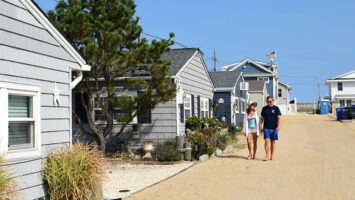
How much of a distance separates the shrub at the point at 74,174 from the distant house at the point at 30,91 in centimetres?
23

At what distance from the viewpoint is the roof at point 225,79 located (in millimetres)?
27994

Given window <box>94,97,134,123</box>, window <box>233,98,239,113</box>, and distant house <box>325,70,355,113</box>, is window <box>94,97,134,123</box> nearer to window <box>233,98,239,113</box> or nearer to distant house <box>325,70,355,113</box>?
window <box>233,98,239,113</box>

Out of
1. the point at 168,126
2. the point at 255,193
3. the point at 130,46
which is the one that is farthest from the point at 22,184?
the point at 168,126

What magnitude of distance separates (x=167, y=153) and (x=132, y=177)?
134 inches

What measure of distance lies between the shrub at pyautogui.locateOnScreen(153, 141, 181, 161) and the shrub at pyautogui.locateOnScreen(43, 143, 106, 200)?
6880mm

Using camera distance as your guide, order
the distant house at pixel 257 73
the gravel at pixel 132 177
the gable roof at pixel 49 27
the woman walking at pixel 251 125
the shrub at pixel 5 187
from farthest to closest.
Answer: the distant house at pixel 257 73 < the woman walking at pixel 251 125 < the gravel at pixel 132 177 < the gable roof at pixel 49 27 < the shrub at pixel 5 187

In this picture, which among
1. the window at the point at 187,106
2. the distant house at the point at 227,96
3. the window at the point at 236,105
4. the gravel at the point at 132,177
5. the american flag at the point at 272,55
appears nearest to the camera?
the gravel at the point at 132,177

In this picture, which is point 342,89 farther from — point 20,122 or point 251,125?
point 20,122

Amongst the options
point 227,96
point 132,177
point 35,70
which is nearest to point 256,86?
point 227,96

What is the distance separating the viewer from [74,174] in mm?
7383

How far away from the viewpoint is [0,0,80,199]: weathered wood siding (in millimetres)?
7059

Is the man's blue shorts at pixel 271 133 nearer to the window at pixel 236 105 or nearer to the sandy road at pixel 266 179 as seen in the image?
the sandy road at pixel 266 179

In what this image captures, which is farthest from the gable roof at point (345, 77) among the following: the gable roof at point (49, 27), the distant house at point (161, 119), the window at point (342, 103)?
the gable roof at point (49, 27)

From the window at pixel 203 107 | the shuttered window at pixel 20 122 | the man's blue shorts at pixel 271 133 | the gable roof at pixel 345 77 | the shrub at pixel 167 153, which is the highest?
the gable roof at pixel 345 77
